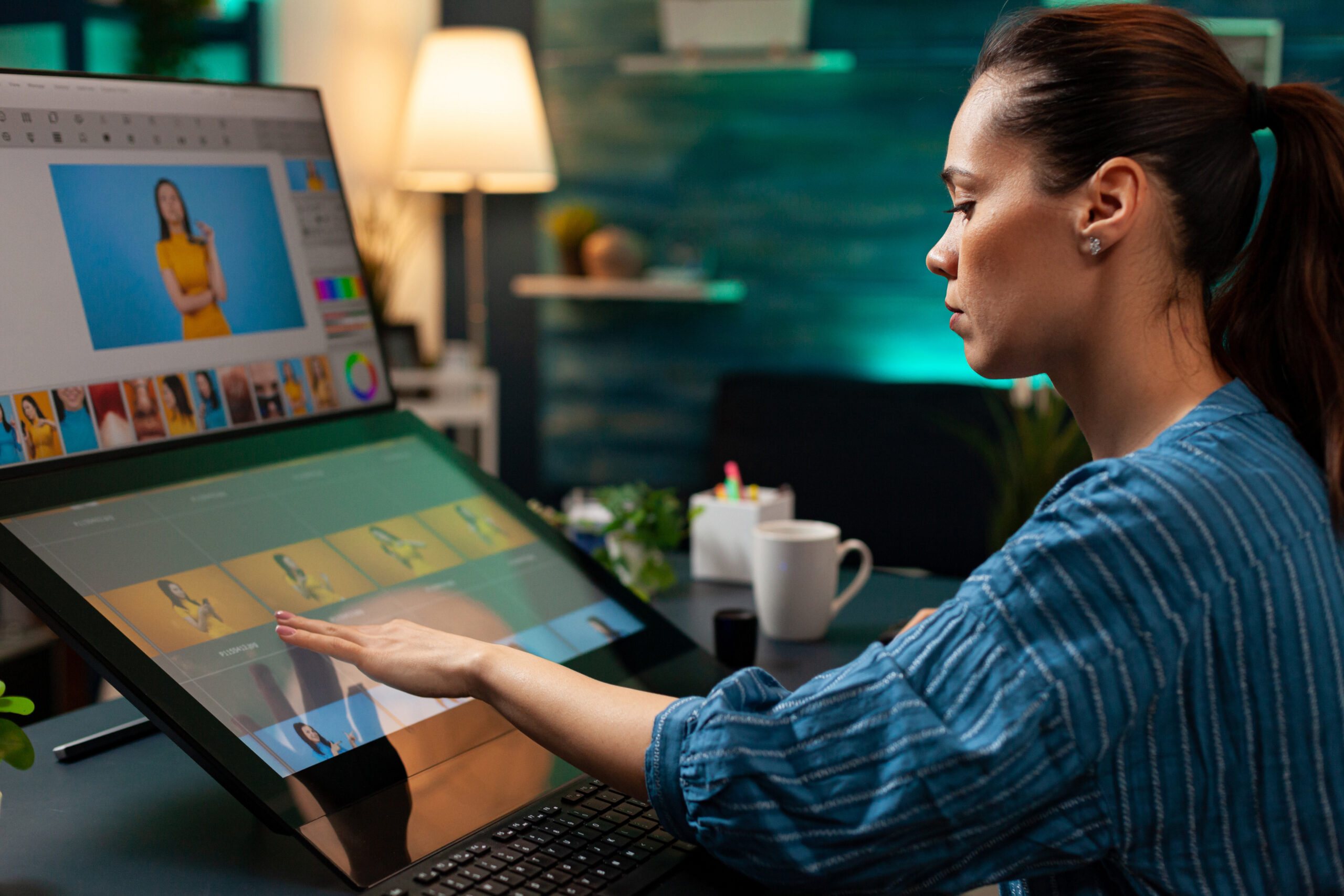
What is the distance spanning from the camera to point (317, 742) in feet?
2.39

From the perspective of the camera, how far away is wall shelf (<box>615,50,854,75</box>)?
325 centimetres

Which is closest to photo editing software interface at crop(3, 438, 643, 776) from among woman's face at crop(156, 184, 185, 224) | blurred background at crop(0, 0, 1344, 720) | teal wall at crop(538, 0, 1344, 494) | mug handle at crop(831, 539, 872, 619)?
woman's face at crop(156, 184, 185, 224)

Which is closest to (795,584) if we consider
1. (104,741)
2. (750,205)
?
(104,741)

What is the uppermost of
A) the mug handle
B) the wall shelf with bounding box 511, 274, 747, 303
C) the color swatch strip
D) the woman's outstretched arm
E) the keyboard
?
the color swatch strip

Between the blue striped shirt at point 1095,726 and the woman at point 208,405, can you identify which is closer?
the blue striped shirt at point 1095,726

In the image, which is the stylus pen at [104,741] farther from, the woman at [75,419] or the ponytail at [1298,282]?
the ponytail at [1298,282]

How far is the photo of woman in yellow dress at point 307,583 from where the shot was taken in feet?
2.75

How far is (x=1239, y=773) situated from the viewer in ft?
1.99

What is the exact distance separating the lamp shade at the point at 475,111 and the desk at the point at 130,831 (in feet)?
7.96

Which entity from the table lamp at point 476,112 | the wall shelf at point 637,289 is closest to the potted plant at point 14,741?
the table lamp at point 476,112

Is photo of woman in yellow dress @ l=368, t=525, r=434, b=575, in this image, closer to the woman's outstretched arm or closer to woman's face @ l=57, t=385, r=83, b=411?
the woman's outstretched arm

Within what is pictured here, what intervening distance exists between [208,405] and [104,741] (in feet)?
0.91

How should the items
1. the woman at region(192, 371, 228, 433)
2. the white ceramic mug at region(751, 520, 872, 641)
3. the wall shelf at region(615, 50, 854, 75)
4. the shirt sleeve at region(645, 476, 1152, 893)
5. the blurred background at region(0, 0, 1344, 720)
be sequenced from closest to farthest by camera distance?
1. the shirt sleeve at region(645, 476, 1152, 893)
2. the woman at region(192, 371, 228, 433)
3. the white ceramic mug at region(751, 520, 872, 641)
4. the blurred background at region(0, 0, 1344, 720)
5. the wall shelf at region(615, 50, 854, 75)

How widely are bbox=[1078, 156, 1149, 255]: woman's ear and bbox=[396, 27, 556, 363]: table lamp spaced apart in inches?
104
